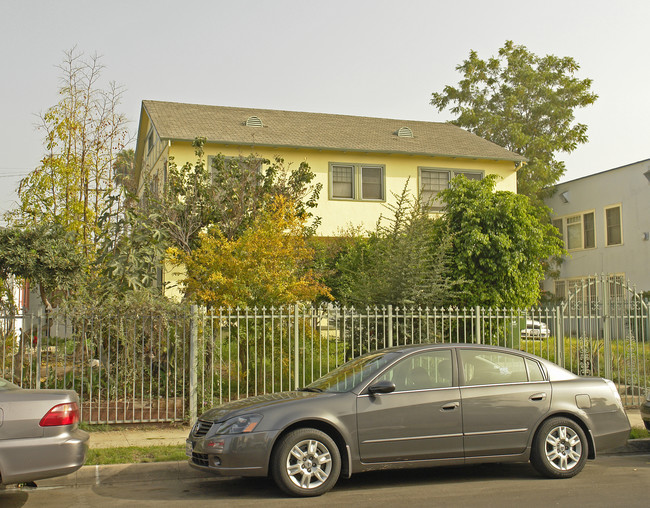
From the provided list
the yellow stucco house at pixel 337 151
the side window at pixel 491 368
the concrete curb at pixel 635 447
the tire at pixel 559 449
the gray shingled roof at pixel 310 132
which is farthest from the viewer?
the gray shingled roof at pixel 310 132

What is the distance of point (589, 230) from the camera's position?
1177 inches

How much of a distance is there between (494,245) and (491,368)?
7.31 meters

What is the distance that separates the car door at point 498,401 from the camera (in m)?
A: 7.75

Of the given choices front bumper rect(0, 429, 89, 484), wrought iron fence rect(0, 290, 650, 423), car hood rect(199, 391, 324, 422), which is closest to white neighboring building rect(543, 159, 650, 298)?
wrought iron fence rect(0, 290, 650, 423)

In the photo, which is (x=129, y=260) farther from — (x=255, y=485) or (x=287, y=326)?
(x=255, y=485)

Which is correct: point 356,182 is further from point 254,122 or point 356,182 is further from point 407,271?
point 407,271

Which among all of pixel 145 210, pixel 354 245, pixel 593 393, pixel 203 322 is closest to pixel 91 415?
pixel 203 322

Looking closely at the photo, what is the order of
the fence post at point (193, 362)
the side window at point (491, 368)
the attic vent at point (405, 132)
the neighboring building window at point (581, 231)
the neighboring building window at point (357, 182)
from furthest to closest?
the neighboring building window at point (581, 231), the attic vent at point (405, 132), the neighboring building window at point (357, 182), the fence post at point (193, 362), the side window at point (491, 368)

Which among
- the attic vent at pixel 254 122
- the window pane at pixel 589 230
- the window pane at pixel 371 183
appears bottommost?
the window pane at pixel 589 230

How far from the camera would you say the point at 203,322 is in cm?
1106

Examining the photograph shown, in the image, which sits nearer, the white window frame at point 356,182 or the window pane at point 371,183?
the white window frame at point 356,182

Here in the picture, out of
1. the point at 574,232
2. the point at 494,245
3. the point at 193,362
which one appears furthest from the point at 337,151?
the point at 193,362

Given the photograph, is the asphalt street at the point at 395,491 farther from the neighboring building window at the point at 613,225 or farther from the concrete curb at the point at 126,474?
the neighboring building window at the point at 613,225

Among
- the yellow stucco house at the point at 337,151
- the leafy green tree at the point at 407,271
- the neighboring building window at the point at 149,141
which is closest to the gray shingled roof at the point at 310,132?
the yellow stucco house at the point at 337,151
